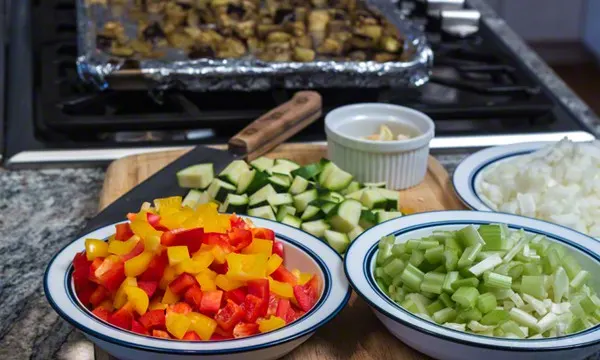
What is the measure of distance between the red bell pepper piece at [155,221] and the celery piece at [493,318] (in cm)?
42

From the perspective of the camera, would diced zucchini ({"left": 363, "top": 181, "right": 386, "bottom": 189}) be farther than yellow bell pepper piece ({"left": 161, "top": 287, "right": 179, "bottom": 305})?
Yes

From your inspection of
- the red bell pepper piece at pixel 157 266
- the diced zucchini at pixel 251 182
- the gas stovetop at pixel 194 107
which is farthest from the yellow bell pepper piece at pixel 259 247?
the gas stovetop at pixel 194 107

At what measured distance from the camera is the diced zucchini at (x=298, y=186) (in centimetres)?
151

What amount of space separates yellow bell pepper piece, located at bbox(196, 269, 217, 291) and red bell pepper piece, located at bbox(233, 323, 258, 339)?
0.06m

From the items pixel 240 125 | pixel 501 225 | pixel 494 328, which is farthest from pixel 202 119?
pixel 494 328

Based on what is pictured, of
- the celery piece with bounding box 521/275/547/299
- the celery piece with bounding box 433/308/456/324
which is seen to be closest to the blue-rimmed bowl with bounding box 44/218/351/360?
the celery piece with bounding box 433/308/456/324

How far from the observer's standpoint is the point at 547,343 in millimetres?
1012

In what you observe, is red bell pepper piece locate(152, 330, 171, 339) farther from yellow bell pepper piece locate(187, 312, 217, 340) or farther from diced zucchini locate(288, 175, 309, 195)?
diced zucchini locate(288, 175, 309, 195)

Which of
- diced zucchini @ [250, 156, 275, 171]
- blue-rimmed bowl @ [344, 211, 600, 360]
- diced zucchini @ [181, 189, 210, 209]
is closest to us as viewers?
blue-rimmed bowl @ [344, 211, 600, 360]

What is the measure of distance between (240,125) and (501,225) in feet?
2.46

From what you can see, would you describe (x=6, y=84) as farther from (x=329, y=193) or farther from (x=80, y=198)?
(x=329, y=193)

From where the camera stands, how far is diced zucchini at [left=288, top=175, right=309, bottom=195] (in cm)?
151

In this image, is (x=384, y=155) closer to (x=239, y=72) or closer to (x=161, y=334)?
(x=239, y=72)

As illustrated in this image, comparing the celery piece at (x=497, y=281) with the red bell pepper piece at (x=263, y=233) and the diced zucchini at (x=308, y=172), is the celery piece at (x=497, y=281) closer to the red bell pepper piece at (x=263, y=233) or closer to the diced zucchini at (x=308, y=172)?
the red bell pepper piece at (x=263, y=233)
